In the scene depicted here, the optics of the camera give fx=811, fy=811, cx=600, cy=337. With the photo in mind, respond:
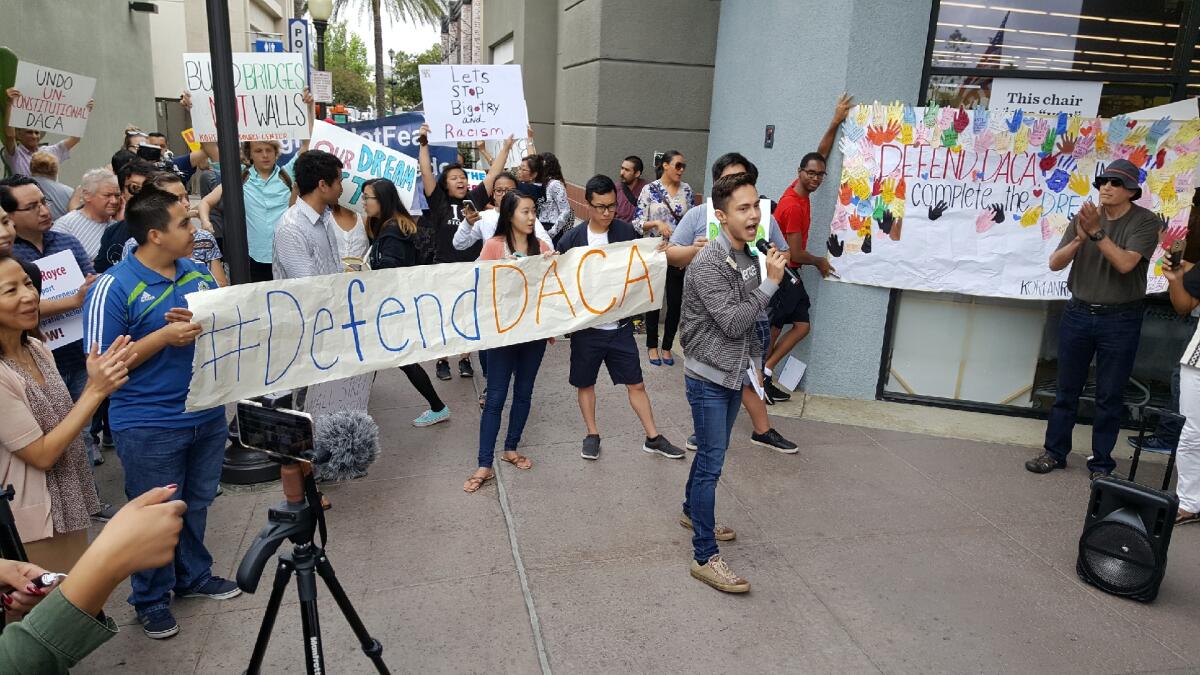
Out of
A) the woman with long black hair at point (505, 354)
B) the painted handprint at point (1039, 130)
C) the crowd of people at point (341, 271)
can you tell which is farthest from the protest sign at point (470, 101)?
the painted handprint at point (1039, 130)

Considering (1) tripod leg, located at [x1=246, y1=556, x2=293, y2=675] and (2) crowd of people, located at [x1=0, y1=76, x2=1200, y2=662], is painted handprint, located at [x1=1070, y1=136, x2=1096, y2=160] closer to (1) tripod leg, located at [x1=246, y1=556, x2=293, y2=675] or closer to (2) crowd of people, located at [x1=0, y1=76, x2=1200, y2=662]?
(2) crowd of people, located at [x1=0, y1=76, x2=1200, y2=662]

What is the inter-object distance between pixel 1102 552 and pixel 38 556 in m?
4.78

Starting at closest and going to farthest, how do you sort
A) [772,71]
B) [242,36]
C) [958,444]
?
A: [958,444]
[772,71]
[242,36]

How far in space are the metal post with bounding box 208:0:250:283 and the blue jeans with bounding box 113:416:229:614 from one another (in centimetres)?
145

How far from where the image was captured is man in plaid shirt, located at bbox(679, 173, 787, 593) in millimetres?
3818

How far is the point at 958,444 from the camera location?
20.5 feet

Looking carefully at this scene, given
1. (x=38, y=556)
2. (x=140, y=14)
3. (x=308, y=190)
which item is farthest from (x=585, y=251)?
(x=140, y=14)

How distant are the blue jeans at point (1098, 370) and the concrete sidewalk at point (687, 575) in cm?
25

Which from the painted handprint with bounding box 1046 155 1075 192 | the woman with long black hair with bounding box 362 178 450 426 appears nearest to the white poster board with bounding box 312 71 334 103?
the woman with long black hair with bounding box 362 178 450 426

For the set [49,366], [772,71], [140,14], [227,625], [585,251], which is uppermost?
[140,14]

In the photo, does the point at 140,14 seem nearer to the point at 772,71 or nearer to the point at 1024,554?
the point at 772,71

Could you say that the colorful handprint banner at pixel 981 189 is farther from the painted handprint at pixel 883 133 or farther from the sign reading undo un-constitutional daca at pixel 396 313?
the sign reading undo un-constitutional daca at pixel 396 313

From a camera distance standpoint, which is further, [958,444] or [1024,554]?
[958,444]

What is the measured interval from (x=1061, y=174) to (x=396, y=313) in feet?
17.4
